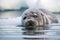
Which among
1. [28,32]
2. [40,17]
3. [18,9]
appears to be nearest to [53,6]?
[18,9]

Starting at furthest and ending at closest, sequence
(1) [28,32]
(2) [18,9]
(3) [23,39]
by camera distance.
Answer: (2) [18,9]
(1) [28,32]
(3) [23,39]

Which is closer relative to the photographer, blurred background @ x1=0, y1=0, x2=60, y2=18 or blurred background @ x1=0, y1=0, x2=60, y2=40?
blurred background @ x1=0, y1=0, x2=60, y2=40

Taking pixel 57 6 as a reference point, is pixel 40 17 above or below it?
below

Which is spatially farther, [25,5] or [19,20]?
[25,5]

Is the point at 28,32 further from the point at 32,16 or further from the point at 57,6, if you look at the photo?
the point at 57,6

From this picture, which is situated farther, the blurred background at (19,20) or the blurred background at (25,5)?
the blurred background at (25,5)

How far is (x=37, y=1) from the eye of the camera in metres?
4.51

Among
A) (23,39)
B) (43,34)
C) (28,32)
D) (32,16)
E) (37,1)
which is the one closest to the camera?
(23,39)

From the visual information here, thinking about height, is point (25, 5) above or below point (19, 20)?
above

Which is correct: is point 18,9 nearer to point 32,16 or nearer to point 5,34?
point 32,16

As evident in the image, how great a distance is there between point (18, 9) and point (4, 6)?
56 centimetres

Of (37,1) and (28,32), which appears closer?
(28,32)

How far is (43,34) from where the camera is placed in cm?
131

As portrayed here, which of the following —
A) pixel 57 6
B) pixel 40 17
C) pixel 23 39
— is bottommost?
pixel 23 39
